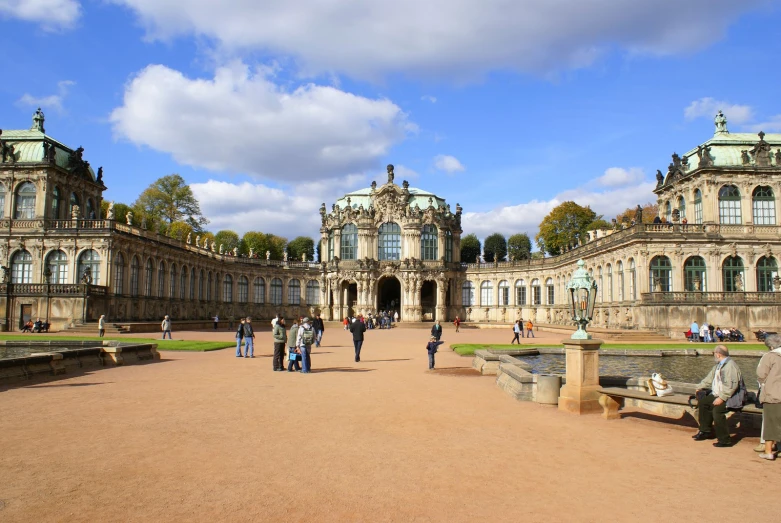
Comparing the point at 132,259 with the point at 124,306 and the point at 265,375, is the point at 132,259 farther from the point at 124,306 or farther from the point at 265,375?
the point at 265,375

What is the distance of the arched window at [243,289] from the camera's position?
7262 cm

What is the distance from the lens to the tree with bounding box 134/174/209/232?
77438 millimetres

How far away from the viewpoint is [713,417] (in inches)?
412

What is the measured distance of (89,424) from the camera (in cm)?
1118

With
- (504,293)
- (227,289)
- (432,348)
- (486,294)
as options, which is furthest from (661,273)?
(227,289)

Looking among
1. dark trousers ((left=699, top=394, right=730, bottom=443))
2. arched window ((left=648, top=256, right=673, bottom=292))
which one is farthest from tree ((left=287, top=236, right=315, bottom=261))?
dark trousers ((left=699, top=394, right=730, bottom=443))

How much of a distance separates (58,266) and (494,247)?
6634cm

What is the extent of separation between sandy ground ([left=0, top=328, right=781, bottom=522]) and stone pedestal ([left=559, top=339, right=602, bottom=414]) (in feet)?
1.62

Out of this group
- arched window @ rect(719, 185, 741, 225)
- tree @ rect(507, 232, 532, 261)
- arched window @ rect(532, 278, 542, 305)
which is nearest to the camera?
arched window @ rect(719, 185, 741, 225)

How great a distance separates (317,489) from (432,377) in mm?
11920

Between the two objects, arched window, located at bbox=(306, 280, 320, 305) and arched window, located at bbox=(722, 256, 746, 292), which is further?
arched window, located at bbox=(306, 280, 320, 305)

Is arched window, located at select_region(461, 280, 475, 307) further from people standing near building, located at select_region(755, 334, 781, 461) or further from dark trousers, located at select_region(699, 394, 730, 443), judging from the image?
people standing near building, located at select_region(755, 334, 781, 461)

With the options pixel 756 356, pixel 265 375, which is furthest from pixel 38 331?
pixel 756 356

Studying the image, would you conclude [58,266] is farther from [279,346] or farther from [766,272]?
[766,272]
